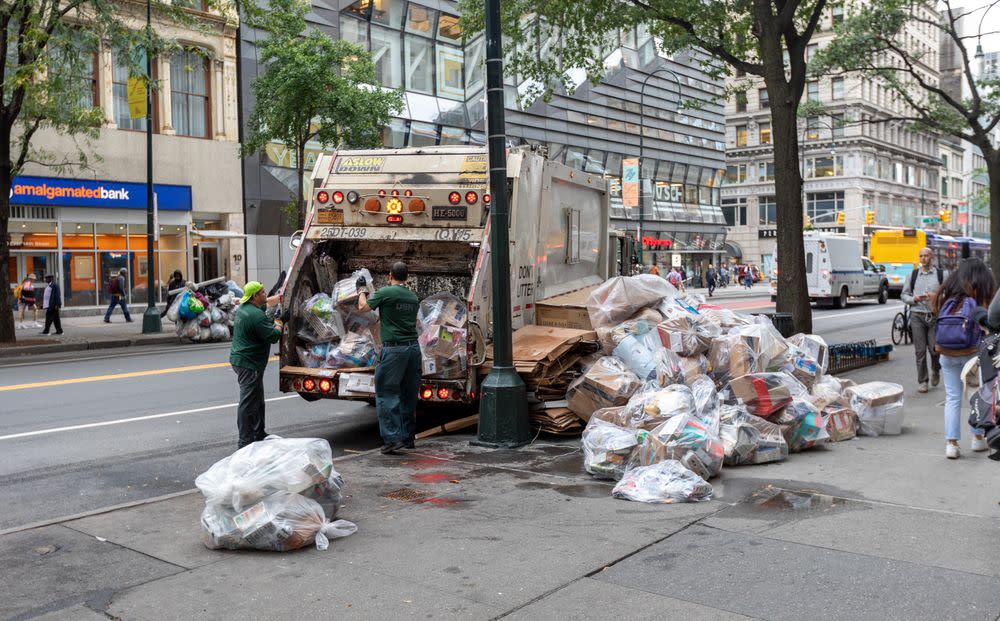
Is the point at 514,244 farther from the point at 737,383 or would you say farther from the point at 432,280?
the point at 737,383

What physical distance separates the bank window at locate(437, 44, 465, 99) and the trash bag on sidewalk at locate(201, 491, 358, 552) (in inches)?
1388

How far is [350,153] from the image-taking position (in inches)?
378

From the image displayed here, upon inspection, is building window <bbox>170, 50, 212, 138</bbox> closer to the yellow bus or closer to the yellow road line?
the yellow road line

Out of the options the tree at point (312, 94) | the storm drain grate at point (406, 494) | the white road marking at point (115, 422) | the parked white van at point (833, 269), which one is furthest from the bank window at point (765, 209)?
the storm drain grate at point (406, 494)

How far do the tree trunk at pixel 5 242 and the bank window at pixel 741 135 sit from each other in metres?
67.6

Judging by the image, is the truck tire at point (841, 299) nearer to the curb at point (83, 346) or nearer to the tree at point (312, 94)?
the tree at point (312, 94)

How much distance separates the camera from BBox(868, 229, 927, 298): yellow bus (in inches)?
1524

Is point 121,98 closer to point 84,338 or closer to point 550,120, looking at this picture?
point 84,338

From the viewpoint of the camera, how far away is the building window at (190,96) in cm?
2942

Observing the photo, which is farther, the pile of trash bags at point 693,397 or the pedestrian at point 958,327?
the pedestrian at point 958,327

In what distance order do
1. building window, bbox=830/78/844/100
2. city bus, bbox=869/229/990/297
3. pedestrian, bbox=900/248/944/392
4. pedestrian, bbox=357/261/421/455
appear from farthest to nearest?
building window, bbox=830/78/844/100
city bus, bbox=869/229/990/297
pedestrian, bbox=900/248/944/392
pedestrian, bbox=357/261/421/455

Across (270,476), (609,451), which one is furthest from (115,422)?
(609,451)

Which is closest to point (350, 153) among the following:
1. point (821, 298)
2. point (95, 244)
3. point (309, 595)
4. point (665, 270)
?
point (309, 595)

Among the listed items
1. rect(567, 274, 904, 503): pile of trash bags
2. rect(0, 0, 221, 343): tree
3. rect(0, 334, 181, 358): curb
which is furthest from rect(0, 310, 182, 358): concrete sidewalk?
rect(567, 274, 904, 503): pile of trash bags
